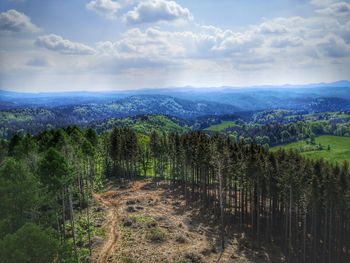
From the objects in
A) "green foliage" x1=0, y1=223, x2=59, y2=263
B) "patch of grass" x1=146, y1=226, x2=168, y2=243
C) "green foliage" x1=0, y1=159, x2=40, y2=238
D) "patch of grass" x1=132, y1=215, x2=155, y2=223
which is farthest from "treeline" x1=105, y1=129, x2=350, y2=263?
"green foliage" x1=0, y1=223, x2=59, y2=263

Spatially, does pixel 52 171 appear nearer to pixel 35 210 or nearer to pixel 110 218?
pixel 35 210

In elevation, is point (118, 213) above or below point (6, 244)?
below

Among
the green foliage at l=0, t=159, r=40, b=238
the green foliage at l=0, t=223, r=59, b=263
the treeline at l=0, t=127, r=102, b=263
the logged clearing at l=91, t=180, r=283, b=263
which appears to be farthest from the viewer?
the logged clearing at l=91, t=180, r=283, b=263

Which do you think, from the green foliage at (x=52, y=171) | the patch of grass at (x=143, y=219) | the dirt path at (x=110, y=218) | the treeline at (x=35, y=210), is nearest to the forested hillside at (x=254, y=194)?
the treeline at (x=35, y=210)

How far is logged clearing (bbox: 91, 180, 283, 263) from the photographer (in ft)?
153

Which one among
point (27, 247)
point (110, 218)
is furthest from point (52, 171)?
point (110, 218)

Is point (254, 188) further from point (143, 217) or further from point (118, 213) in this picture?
point (118, 213)

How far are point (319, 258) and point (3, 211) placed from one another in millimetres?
54610

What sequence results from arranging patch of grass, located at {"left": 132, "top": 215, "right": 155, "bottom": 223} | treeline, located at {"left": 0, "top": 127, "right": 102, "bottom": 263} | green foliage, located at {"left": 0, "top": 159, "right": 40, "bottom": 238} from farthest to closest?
patch of grass, located at {"left": 132, "top": 215, "right": 155, "bottom": 223} → green foliage, located at {"left": 0, "top": 159, "right": 40, "bottom": 238} → treeline, located at {"left": 0, "top": 127, "right": 102, "bottom": 263}

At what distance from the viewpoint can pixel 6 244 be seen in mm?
23297

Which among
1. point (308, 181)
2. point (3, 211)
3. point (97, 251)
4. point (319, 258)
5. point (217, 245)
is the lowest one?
point (319, 258)

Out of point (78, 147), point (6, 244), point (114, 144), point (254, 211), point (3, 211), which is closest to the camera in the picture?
point (6, 244)

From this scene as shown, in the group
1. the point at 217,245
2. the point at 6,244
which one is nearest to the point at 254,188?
the point at 217,245

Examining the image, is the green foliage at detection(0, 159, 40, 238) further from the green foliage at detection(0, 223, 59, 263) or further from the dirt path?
the dirt path
